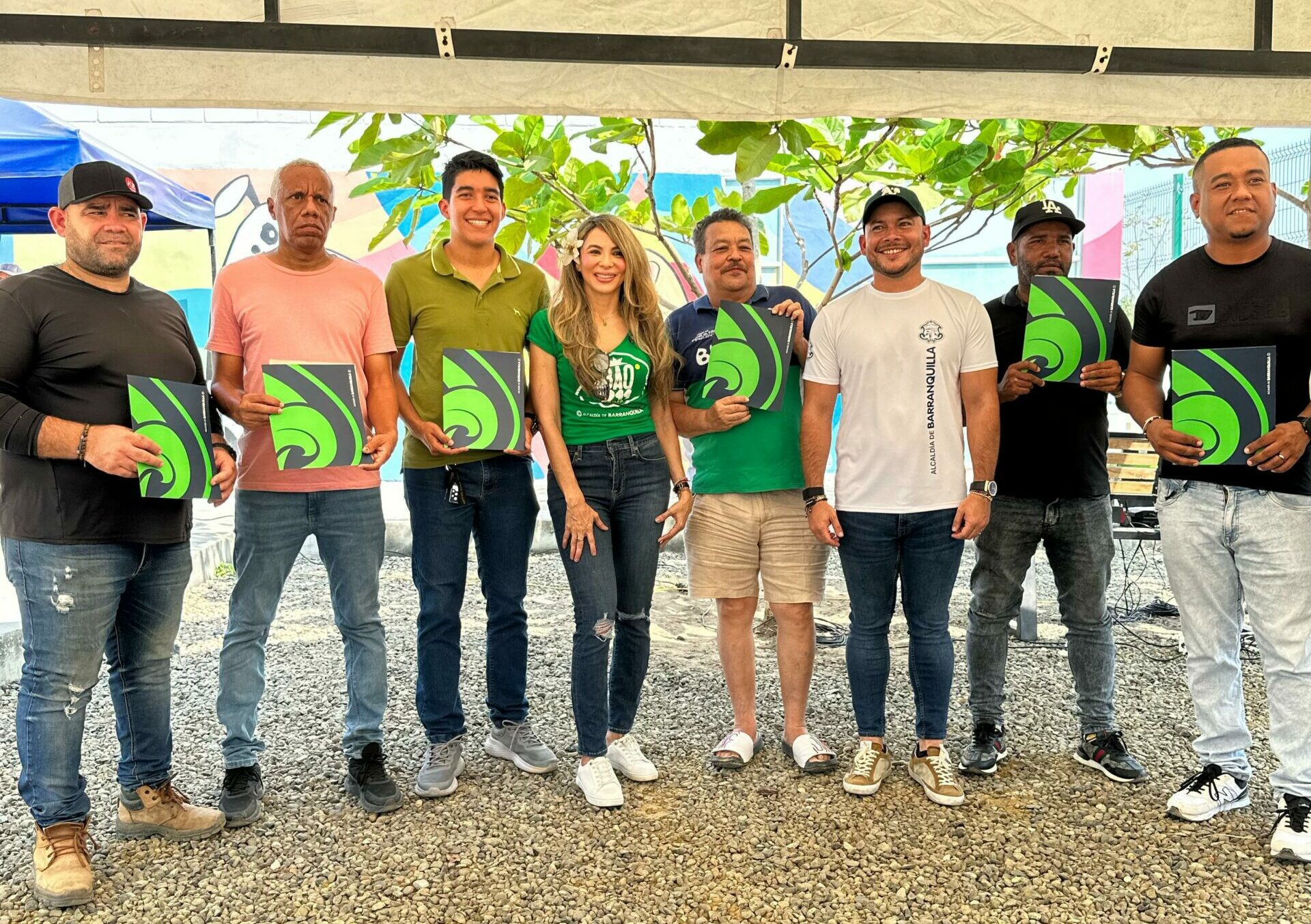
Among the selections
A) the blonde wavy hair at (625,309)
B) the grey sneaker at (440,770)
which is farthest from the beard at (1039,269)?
the grey sneaker at (440,770)

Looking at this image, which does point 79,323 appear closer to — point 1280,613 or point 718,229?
point 718,229

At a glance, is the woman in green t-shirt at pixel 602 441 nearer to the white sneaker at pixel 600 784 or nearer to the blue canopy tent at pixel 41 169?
the white sneaker at pixel 600 784

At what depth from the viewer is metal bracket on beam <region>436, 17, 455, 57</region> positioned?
2.63 m

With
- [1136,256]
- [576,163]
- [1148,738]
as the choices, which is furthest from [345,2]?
[1136,256]

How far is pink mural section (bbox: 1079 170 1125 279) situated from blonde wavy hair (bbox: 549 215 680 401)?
34.7 feet

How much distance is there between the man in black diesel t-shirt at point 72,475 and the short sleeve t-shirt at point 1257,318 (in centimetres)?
308

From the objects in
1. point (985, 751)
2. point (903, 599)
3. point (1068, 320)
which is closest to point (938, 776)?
point (985, 751)

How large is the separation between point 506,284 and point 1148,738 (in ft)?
10.0

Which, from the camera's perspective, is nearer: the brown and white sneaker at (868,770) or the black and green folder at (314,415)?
the black and green folder at (314,415)

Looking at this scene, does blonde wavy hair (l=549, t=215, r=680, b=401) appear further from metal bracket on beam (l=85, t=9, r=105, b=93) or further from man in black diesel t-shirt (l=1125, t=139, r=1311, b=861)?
man in black diesel t-shirt (l=1125, t=139, r=1311, b=861)

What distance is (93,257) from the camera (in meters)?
2.86

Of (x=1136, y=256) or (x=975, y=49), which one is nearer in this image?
(x=975, y=49)

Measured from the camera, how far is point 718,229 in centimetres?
366

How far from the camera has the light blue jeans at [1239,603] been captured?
3.04m
